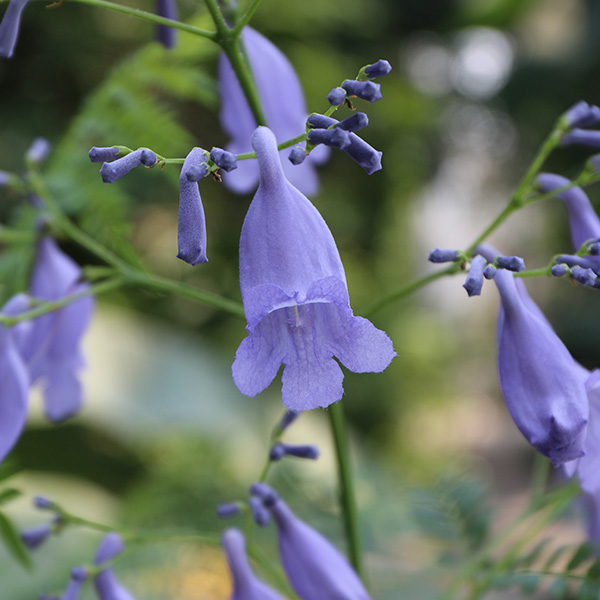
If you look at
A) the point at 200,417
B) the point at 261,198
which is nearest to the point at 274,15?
the point at 200,417

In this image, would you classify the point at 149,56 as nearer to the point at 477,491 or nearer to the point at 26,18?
the point at 477,491

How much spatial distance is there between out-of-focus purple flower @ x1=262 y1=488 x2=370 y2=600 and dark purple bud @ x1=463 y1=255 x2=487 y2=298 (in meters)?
0.30

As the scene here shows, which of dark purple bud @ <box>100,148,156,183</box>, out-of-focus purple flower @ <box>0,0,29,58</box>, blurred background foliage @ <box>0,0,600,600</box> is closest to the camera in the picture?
dark purple bud @ <box>100,148,156,183</box>

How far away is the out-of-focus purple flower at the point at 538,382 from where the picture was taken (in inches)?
18.8

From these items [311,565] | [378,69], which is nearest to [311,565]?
[311,565]

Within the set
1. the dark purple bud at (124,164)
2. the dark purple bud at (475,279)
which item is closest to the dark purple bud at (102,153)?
the dark purple bud at (124,164)

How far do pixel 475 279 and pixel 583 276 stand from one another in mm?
78

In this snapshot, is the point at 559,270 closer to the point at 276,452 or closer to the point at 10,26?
the point at 276,452

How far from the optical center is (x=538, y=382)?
19.6 inches

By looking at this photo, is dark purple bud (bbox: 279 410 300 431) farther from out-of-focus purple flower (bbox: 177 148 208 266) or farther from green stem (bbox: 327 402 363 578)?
out-of-focus purple flower (bbox: 177 148 208 266)

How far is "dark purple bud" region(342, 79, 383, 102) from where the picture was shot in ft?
1.47

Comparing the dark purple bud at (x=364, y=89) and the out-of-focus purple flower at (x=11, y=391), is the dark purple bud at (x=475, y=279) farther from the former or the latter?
the out-of-focus purple flower at (x=11, y=391)

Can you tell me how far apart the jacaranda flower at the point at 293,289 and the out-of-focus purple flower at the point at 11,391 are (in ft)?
0.94

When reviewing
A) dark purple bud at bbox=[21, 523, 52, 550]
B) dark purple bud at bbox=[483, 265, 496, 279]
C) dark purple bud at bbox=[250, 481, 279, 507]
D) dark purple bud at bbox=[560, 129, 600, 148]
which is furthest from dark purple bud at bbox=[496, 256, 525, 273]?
dark purple bud at bbox=[21, 523, 52, 550]
